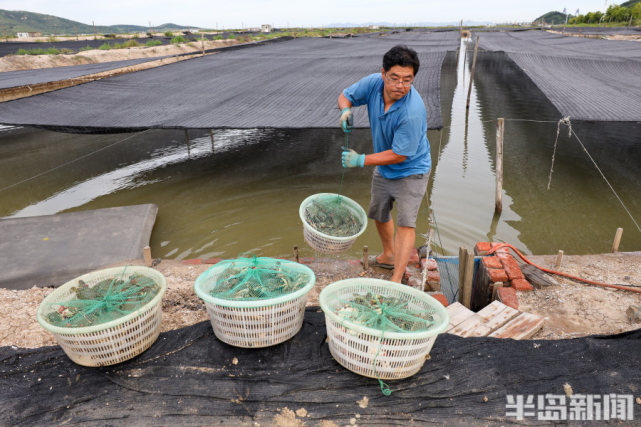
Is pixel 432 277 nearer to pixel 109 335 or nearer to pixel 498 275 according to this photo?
pixel 498 275

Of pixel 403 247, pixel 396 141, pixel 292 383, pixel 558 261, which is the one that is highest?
pixel 396 141

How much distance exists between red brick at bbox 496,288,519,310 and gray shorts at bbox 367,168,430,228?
874mm

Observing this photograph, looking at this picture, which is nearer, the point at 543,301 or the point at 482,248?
the point at 543,301

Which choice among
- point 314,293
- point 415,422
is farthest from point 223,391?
point 314,293

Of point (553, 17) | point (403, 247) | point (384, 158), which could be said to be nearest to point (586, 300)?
point (403, 247)

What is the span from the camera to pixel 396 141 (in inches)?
92.5

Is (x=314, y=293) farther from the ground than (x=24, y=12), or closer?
closer

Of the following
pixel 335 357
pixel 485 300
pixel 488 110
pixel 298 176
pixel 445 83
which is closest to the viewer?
pixel 335 357

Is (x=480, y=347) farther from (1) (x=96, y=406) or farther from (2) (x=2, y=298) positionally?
(2) (x=2, y=298)

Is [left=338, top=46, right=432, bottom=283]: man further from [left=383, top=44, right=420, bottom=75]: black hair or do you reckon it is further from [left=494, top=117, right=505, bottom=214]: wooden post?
[left=494, top=117, right=505, bottom=214]: wooden post

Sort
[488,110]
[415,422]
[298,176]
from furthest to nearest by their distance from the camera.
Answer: [488,110] < [298,176] < [415,422]

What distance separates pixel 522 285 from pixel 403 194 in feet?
4.12

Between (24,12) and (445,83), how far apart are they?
112217mm

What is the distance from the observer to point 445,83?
14.7 m
